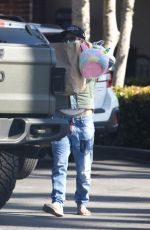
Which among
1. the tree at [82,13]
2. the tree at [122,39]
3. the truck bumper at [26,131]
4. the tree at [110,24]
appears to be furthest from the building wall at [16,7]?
the truck bumper at [26,131]

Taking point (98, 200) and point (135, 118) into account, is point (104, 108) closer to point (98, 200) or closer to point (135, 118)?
point (135, 118)

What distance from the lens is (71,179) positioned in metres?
11.8

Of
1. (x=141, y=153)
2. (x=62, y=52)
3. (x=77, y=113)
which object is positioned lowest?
(x=141, y=153)

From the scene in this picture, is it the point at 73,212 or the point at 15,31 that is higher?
the point at 15,31

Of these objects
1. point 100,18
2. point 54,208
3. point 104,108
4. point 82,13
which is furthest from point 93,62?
point 100,18

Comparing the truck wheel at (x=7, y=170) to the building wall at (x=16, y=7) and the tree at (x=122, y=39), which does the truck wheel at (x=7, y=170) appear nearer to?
the tree at (x=122, y=39)

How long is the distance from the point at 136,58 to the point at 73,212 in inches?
445

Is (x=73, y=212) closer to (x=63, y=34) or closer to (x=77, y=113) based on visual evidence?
(x=77, y=113)

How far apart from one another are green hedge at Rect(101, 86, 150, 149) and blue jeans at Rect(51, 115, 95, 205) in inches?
201

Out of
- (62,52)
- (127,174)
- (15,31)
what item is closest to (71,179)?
(127,174)

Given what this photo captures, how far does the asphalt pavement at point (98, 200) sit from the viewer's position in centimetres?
886

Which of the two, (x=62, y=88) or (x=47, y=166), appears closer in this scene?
(x=62, y=88)

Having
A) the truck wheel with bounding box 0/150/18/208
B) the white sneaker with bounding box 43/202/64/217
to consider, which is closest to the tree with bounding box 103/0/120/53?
the white sneaker with bounding box 43/202/64/217

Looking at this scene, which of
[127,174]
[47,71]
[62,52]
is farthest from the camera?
[127,174]
